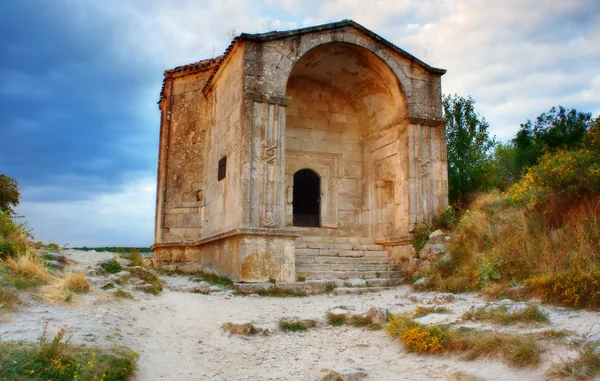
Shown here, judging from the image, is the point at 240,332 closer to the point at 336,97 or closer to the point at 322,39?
the point at 322,39

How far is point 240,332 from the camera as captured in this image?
6.93m

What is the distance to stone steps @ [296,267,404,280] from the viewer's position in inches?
435

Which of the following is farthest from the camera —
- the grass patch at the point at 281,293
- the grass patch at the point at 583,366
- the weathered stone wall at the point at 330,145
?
the weathered stone wall at the point at 330,145

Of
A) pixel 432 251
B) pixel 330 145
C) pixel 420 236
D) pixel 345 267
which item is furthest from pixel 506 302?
pixel 330 145

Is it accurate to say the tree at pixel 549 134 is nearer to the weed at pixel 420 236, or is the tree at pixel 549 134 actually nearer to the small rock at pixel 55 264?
the weed at pixel 420 236

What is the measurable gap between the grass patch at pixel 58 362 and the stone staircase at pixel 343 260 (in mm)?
6293

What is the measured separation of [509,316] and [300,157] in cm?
897

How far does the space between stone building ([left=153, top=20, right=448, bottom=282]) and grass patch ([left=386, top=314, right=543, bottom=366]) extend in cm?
465

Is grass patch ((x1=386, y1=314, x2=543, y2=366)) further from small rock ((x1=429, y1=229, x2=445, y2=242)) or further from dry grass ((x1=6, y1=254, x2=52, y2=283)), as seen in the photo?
small rock ((x1=429, y1=229, x2=445, y2=242))

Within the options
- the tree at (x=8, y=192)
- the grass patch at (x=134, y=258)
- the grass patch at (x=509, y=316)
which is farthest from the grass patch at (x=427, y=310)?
the tree at (x=8, y=192)

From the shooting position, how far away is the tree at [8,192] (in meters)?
15.5

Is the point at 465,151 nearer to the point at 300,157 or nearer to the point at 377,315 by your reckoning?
the point at 300,157

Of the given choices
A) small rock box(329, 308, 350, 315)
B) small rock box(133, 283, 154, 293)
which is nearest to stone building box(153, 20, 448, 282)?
small rock box(133, 283, 154, 293)

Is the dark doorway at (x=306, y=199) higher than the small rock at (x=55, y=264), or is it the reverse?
the dark doorway at (x=306, y=199)
